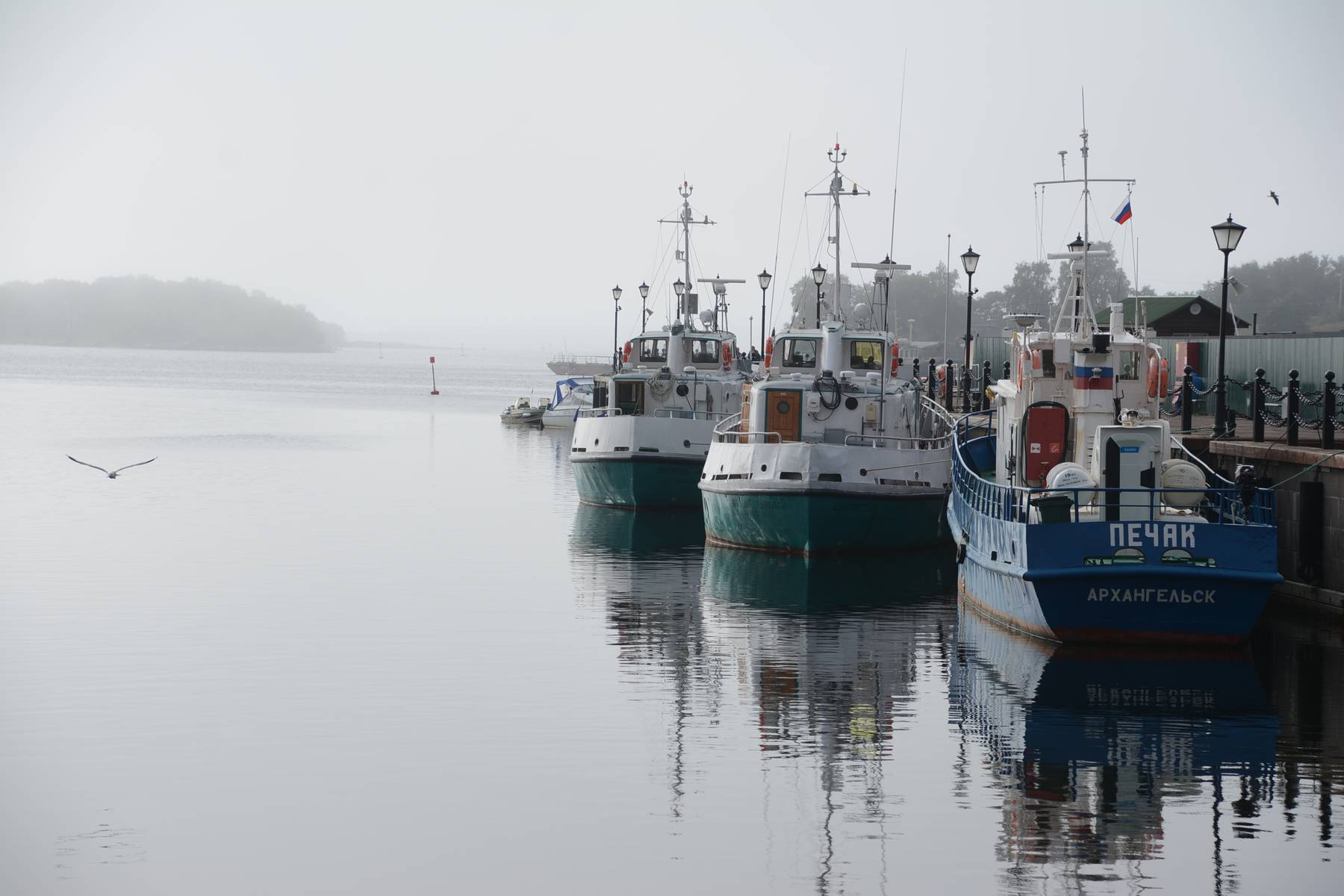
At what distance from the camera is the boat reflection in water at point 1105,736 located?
45.6ft

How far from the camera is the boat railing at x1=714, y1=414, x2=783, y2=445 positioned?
107ft

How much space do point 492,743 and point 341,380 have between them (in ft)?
597

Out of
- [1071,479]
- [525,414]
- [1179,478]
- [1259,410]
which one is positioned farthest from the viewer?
[525,414]

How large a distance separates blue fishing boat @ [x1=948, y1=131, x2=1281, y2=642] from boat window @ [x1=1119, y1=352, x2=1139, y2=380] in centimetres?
3

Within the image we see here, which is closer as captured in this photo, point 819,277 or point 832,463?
point 832,463

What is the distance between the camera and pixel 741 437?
33406 millimetres

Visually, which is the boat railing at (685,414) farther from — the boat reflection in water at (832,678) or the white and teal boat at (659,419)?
the boat reflection in water at (832,678)

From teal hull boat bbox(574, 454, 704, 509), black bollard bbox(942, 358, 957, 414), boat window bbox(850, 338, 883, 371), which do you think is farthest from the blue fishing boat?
black bollard bbox(942, 358, 957, 414)

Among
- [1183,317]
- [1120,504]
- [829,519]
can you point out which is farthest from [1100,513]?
[1183,317]

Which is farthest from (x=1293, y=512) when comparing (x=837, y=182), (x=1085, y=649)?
(x=837, y=182)

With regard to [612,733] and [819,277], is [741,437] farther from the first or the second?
[612,733]

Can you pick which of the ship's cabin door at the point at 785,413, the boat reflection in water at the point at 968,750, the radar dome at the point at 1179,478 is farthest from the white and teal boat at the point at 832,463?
the radar dome at the point at 1179,478

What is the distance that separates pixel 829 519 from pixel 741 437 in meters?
3.09

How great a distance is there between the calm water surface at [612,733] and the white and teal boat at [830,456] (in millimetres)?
742
